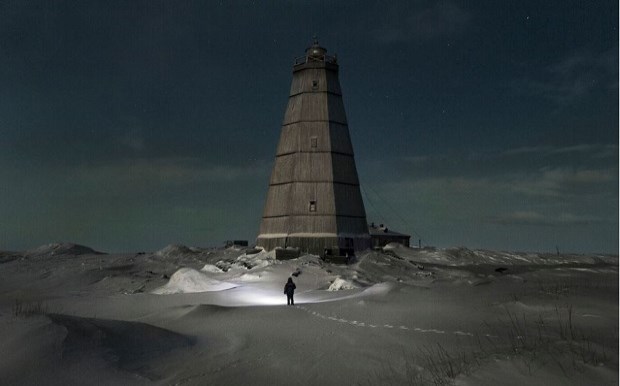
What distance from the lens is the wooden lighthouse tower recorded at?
37.1 m

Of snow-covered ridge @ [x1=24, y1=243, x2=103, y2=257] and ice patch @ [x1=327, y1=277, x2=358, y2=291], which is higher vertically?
ice patch @ [x1=327, y1=277, x2=358, y2=291]

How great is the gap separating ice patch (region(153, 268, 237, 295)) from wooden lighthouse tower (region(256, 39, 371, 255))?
10.1 meters

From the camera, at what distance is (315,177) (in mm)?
37500

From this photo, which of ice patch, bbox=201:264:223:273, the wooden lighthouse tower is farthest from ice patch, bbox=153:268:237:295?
the wooden lighthouse tower

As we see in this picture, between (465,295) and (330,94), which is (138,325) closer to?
(465,295)

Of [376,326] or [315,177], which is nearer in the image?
[376,326]

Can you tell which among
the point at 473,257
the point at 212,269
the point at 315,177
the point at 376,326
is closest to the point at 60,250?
the point at 212,269

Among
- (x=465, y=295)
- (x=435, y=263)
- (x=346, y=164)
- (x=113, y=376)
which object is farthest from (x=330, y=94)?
(x=113, y=376)

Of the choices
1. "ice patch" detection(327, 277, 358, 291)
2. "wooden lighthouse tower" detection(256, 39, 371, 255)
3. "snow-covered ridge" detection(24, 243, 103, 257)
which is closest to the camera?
"ice patch" detection(327, 277, 358, 291)

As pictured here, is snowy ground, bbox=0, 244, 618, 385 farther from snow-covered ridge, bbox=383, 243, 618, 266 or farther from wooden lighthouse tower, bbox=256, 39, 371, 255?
snow-covered ridge, bbox=383, 243, 618, 266

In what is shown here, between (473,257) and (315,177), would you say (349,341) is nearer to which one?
(315,177)

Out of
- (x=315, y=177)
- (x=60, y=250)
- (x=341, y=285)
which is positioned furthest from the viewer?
(x=60, y=250)

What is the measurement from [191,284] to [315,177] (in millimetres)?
13768

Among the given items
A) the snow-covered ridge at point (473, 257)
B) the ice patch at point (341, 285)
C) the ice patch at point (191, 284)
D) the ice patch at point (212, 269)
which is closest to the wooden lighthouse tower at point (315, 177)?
the ice patch at point (212, 269)
